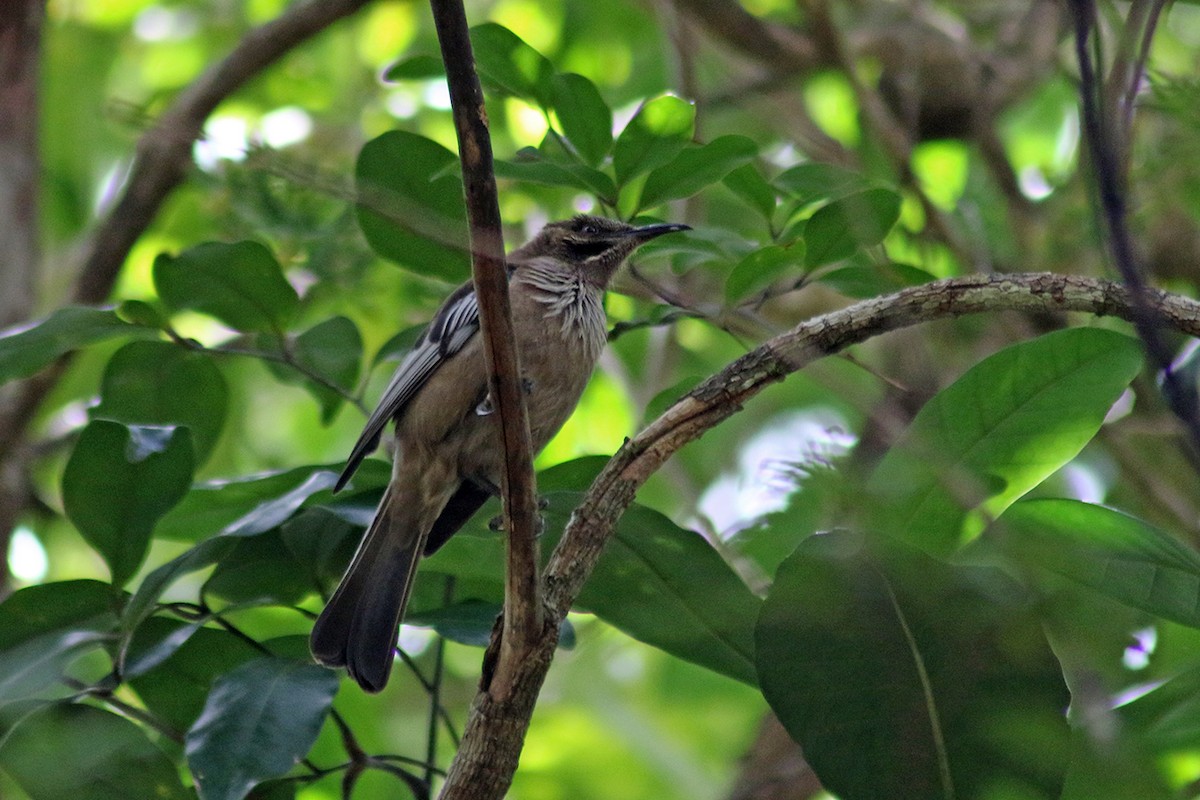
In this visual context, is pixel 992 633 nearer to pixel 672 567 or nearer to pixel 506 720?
pixel 672 567

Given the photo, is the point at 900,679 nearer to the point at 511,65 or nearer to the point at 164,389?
the point at 511,65

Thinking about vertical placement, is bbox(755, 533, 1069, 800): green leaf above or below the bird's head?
below

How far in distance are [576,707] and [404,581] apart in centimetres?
152

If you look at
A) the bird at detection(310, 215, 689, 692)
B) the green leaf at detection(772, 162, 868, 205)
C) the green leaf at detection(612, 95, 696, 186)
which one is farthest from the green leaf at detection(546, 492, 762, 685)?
the bird at detection(310, 215, 689, 692)

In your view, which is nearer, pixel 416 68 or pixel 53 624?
pixel 53 624

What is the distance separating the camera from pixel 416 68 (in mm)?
3225

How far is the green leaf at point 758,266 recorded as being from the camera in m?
2.85

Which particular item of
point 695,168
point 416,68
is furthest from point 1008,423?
point 416,68

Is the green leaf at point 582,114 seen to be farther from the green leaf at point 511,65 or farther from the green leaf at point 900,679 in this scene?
the green leaf at point 900,679

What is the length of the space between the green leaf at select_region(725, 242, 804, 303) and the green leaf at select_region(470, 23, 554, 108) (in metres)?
0.62

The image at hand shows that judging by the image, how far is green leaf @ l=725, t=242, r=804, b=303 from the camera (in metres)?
2.85

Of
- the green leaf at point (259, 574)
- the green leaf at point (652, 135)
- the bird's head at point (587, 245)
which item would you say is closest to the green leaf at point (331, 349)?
the green leaf at point (259, 574)

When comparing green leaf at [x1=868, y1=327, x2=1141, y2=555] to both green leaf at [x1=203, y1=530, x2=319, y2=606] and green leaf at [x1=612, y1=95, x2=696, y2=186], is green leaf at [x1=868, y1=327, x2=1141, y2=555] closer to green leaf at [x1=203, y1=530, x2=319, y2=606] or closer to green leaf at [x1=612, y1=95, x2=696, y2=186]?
green leaf at [x1=612, y1=95, x2=696, y2=186]

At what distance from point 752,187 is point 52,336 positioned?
5.57 ft
